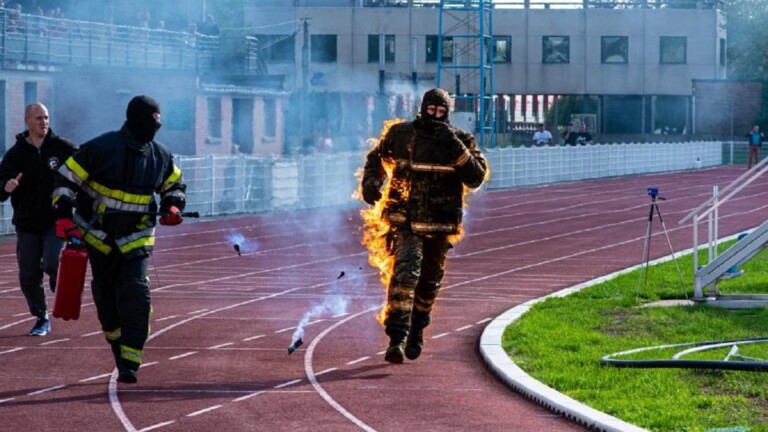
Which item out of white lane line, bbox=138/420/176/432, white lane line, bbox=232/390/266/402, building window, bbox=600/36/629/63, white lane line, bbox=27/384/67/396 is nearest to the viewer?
white lane line, bbox=138/420/176/432

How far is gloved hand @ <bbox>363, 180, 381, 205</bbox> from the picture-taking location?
38.1 ft

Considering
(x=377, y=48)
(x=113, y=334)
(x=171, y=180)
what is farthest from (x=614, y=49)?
(x=113, y=334)

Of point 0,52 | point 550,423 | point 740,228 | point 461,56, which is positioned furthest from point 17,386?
point 461,56

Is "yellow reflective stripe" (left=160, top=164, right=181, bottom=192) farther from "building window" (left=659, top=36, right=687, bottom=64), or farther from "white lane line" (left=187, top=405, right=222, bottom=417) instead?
"building window" (left=659, top=36, right=687, bottom=64)

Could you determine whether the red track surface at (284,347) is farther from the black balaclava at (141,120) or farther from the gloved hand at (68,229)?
the black balaclava at (141,120)

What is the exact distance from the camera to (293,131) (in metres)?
53.8

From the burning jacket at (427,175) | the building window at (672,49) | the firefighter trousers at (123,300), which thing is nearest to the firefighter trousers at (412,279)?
the burning jacket at (427,175)

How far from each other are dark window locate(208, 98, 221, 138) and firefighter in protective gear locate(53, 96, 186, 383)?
3622 centimetres

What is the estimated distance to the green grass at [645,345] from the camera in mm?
9180

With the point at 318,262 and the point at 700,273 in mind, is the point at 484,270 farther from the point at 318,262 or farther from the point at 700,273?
the point at 700,273

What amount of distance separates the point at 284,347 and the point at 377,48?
66445 mm

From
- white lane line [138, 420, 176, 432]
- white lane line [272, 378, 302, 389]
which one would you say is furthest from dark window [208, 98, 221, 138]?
white lane line [138, 420, 176, 432]

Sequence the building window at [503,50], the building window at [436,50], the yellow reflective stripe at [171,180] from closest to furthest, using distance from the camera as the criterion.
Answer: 1. the yellow reflective stripe at [171,180]
2. the building window at [436,50]
3. the building window at [503,50]

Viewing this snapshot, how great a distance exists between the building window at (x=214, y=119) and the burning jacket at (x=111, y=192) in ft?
119
